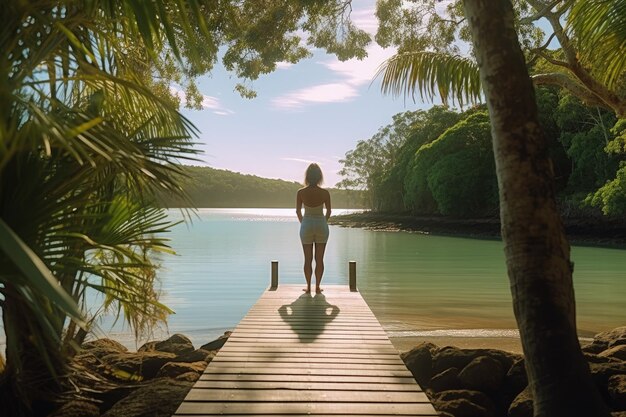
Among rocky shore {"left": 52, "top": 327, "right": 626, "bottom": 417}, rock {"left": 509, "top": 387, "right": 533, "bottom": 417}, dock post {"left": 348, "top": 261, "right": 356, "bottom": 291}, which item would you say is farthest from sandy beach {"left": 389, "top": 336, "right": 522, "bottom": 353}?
rock {"left": 509, "top": 387, "right": 533, "bottom": 417}

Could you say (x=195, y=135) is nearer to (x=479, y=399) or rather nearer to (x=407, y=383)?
(x=407, y=383)

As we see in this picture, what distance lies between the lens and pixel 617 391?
5512mm

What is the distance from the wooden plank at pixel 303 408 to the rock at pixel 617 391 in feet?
8.58

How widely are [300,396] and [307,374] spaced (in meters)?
0.56

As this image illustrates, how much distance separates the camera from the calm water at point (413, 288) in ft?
44.0

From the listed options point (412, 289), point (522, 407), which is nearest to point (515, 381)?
point (522, 407)

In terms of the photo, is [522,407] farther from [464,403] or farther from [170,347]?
[170,347]

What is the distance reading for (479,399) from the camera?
5891 mm

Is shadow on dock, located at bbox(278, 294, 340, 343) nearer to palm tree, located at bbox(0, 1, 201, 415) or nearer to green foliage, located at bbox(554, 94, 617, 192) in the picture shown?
palm tree, located at bbox(0, 1, 201, 415)

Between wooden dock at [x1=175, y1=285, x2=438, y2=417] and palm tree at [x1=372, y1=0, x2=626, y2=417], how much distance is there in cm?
80

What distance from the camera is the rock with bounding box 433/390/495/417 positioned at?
556cm

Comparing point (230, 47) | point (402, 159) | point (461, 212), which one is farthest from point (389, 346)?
point (402, 159)

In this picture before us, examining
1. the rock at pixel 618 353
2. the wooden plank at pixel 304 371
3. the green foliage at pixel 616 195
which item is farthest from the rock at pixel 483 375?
the green foliage at pixel 616 195

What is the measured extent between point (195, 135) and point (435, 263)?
2569cm
